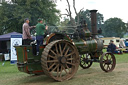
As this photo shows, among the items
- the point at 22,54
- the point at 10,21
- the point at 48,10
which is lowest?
the point at 22,54

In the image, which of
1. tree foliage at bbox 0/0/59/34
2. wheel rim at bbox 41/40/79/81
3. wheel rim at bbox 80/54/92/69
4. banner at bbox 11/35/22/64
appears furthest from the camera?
tree foliage at bbox 0/0/59/34

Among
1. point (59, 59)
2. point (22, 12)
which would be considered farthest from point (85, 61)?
point (22, 12)

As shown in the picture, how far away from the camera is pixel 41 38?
592cm

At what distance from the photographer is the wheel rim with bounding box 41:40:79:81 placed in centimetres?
545

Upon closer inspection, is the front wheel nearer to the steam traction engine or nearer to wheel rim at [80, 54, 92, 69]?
wheel rim at [80, 54, 92, 69]

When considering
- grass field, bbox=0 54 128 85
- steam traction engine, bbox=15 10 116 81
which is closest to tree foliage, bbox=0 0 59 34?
grass field, bbox=0 54 128 85

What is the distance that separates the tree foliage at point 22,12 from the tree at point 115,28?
4229cm

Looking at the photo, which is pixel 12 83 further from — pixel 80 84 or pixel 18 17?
pixel 18 17

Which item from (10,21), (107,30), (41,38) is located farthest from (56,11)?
(107,30)

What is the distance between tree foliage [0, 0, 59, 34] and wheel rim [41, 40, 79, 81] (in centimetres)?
1566

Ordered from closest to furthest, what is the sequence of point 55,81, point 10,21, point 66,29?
point 55,81 < point 66,29 < point 10,21

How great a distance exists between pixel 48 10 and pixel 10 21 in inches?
211

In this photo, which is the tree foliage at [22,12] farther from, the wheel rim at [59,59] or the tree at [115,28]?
the tree at [115,28]

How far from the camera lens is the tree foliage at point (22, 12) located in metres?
21.6
